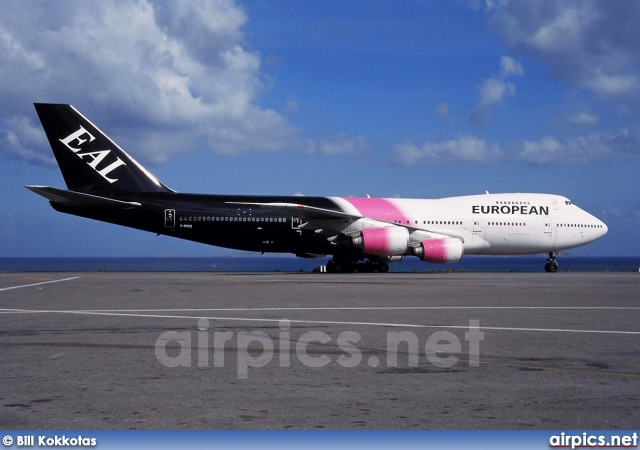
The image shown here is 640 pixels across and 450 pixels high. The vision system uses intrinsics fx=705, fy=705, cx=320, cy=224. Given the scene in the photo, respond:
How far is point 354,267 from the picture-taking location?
3164 centimetres

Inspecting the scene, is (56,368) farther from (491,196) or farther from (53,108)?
(491,196)

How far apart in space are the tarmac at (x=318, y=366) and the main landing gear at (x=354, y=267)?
1844 cm

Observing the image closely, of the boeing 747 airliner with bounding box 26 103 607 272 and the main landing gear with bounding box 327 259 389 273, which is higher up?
the boeing 747 airliner with bounding box 26 103 607 272

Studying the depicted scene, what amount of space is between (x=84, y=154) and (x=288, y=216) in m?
8.95

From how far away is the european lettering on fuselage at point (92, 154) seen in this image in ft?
96.7

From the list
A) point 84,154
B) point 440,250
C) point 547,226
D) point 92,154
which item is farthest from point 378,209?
point 84,154

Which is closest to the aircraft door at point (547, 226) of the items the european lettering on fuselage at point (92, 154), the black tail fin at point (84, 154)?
the black tail fin at point (84, 154)

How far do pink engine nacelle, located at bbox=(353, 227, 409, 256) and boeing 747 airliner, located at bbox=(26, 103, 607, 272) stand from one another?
0.04 meters

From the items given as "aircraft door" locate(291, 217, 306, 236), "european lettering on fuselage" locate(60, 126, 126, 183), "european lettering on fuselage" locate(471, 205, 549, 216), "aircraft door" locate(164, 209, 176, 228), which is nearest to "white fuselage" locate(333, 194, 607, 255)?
"european lettering on fuselage" locate(471, 205, 549, 216)

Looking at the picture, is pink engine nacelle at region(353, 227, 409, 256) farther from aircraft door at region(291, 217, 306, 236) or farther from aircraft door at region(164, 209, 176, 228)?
aircraft door at region(164, 209, 176, 228)

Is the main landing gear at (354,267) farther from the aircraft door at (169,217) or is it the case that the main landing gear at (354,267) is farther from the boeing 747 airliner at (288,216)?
the aircraft door at (169,217)

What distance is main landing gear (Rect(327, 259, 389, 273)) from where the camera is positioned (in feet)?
104

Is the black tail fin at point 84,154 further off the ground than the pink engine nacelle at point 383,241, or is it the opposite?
the black tail fin at point 84,154

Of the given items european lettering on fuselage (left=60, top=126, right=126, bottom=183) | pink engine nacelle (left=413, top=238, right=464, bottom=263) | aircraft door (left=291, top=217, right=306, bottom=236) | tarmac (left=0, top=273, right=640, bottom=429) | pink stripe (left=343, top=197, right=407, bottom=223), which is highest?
european lettering on fuselage (left=60, top=126, right=126, bottom=183)
